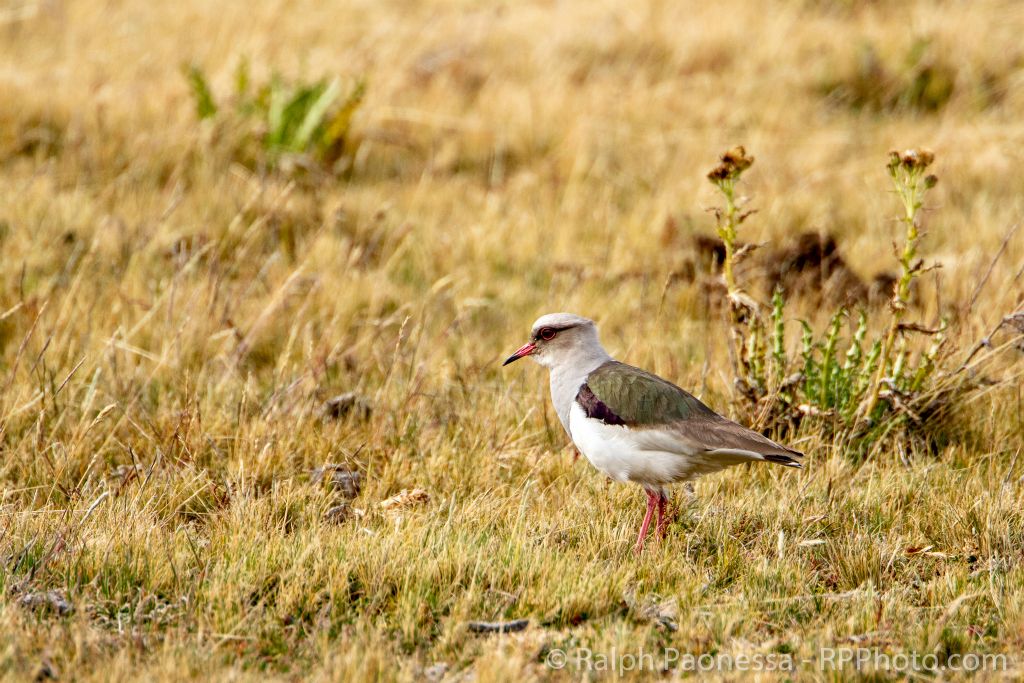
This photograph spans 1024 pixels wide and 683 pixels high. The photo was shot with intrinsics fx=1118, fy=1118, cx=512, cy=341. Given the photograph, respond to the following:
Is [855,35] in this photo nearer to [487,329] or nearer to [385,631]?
[487,329]

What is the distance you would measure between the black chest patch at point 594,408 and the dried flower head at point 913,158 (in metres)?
1.54

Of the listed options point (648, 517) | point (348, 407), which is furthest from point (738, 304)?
point (348, 407)

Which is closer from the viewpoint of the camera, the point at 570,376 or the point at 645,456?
the point at 645,456

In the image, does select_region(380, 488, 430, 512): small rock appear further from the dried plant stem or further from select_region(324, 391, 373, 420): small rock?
the dried plant stem

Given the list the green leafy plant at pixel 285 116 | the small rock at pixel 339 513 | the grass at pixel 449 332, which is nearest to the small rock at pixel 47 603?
the grass at pixel 449 332

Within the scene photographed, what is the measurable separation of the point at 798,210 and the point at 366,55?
4.42 metres

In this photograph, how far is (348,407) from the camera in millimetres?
5168

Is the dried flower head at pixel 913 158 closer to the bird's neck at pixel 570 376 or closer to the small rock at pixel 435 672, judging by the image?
the bird's neck at pixel 570 376

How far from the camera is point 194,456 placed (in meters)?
4.64

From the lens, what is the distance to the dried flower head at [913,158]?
4410 mm

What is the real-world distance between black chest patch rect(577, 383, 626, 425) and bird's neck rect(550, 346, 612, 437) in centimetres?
8

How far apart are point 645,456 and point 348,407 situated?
1677mm

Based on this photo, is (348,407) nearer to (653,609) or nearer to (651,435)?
(651,435)

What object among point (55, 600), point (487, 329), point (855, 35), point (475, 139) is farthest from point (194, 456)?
point (855, 35)
